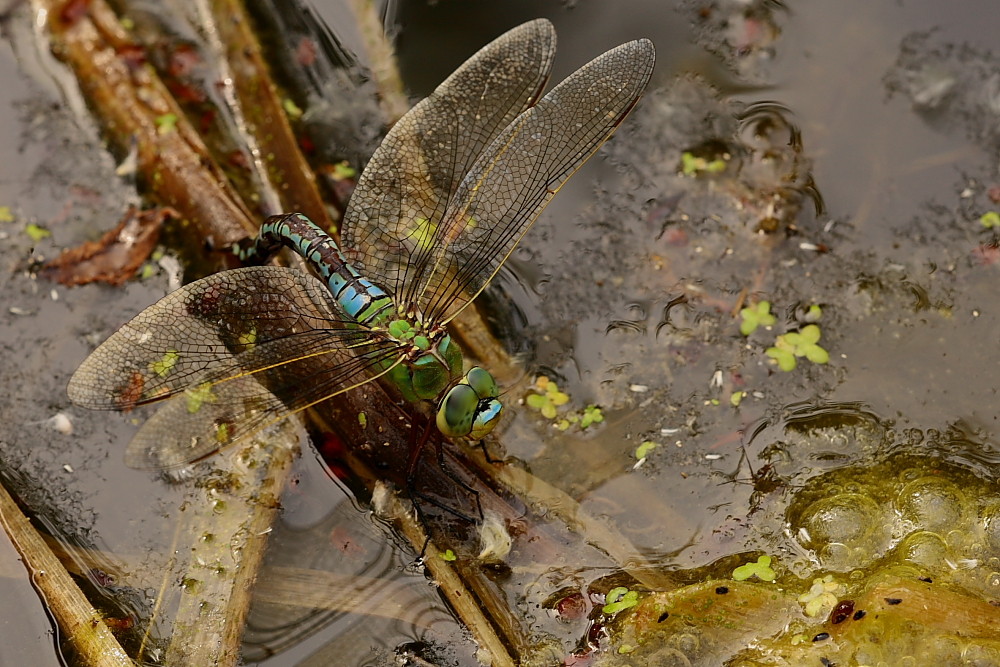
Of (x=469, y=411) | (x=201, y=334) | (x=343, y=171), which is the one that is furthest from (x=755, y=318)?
(x=201, y=334)

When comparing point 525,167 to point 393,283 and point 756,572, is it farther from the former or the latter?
point 756,572

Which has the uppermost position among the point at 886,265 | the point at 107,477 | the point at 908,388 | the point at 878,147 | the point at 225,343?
the point at 225,343

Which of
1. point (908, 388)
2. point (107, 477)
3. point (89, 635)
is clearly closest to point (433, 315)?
point (107, 477)

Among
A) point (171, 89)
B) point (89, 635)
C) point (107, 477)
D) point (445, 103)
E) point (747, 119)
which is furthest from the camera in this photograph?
point (171, 89)

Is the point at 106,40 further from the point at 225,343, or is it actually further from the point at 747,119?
the point at 747,119

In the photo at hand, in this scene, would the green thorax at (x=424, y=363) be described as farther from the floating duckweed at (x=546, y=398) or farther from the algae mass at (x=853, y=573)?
the algae mass at (x=853, y=573)
